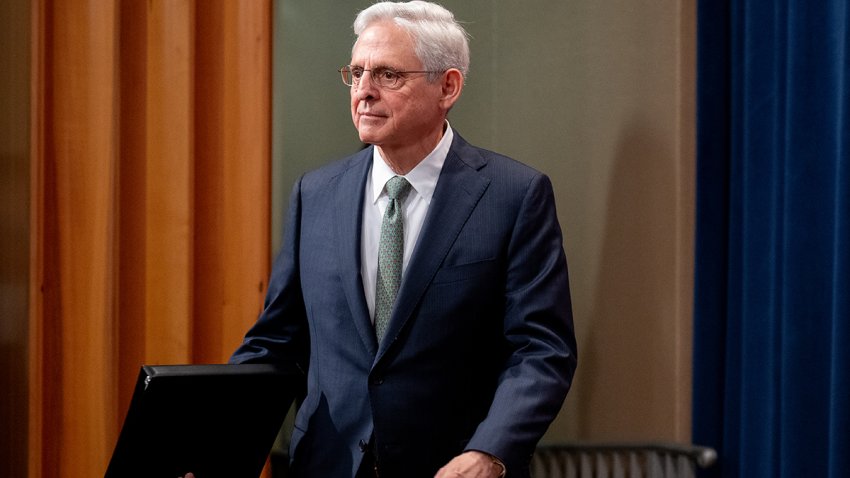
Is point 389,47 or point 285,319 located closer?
point 389,47

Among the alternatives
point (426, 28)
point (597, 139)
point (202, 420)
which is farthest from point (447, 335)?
point (597, 139)

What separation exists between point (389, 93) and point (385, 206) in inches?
8.2

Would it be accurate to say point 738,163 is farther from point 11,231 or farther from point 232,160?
point 11,231

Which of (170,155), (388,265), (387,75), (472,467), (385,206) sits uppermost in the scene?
(387,75)

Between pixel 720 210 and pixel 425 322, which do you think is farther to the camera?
pixel 720 210

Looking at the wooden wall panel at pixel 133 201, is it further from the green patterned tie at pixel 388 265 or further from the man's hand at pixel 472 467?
the man's hand at pixel 472 467

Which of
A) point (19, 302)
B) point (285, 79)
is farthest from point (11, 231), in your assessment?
point (285, 79)

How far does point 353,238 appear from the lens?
1.80 metres

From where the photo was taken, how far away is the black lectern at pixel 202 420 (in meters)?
1.60

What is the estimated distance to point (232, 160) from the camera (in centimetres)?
239

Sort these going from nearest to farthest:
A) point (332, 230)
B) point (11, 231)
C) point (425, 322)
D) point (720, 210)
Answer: point (425, 322), point (332, 230), point (11, 231), point (720, 210)

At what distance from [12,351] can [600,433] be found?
1.46m

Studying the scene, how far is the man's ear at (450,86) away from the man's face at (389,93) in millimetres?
44

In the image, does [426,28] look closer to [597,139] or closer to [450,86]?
[450,86]
